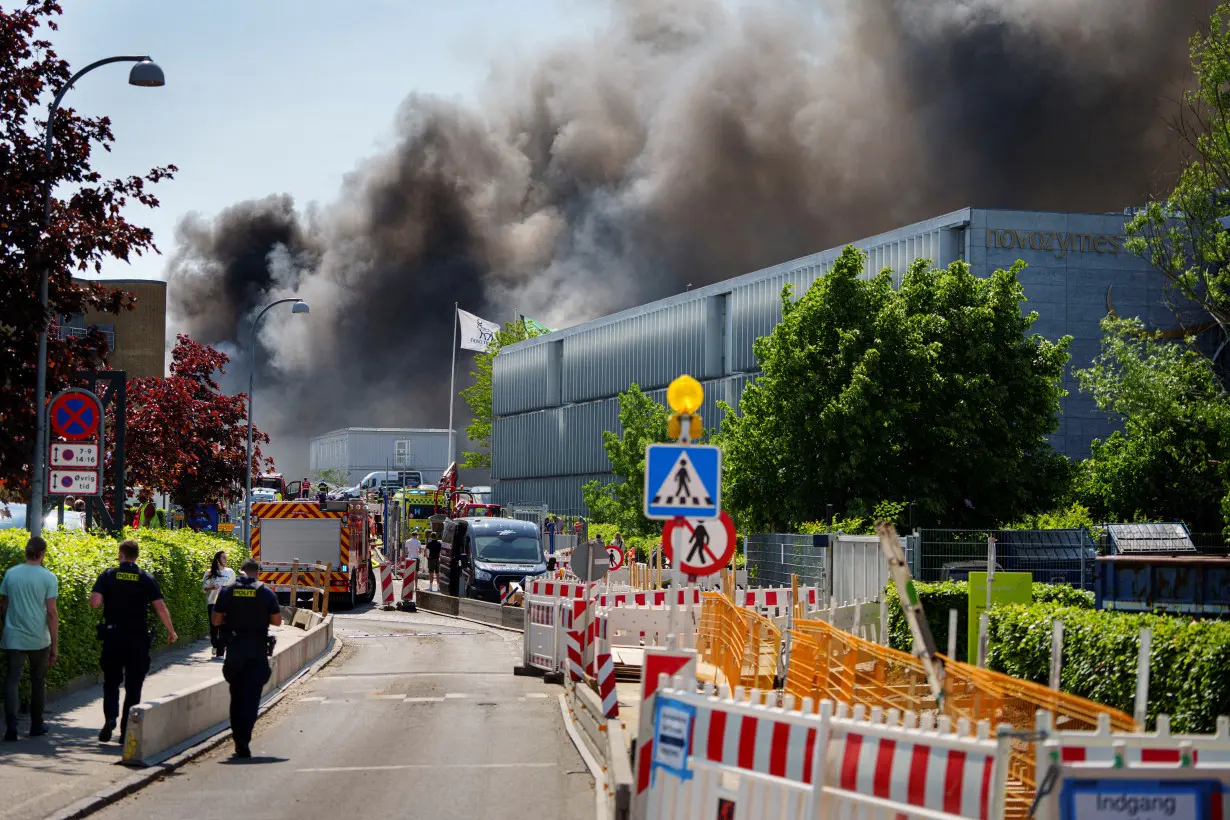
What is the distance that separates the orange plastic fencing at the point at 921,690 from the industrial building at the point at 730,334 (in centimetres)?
3222

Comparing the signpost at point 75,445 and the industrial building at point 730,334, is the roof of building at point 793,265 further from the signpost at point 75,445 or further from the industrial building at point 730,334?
the signpost at point 75,445

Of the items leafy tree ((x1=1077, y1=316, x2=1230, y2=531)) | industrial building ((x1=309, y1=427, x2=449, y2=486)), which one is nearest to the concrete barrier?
leafy tree ((x1=1077, y1=316, x2=1230, y2=531))

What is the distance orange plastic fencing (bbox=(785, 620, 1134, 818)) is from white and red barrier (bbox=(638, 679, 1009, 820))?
1.14ft

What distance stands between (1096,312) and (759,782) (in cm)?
4070

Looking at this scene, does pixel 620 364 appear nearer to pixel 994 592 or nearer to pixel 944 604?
pixel 944 604

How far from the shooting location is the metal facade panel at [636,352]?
2489 inches

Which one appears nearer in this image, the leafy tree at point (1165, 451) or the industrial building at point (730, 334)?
the leafy tree at point (1165, 451)

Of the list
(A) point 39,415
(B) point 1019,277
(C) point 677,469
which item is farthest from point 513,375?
(C) point 677,469

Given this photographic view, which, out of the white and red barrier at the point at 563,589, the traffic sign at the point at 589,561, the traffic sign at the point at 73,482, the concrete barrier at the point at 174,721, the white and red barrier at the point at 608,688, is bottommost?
the concrete barrier at the point at 174,721

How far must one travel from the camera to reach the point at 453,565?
1542 inches

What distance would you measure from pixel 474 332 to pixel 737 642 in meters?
81.9

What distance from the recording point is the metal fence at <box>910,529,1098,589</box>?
2728cm

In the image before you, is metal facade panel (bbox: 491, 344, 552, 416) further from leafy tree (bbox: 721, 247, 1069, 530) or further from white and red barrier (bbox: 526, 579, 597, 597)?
white and red barrier (bbox: 526, 579, 597, 597)

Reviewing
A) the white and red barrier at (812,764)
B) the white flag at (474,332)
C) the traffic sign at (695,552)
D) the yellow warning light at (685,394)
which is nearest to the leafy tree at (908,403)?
the traffic sign at (695,552)
